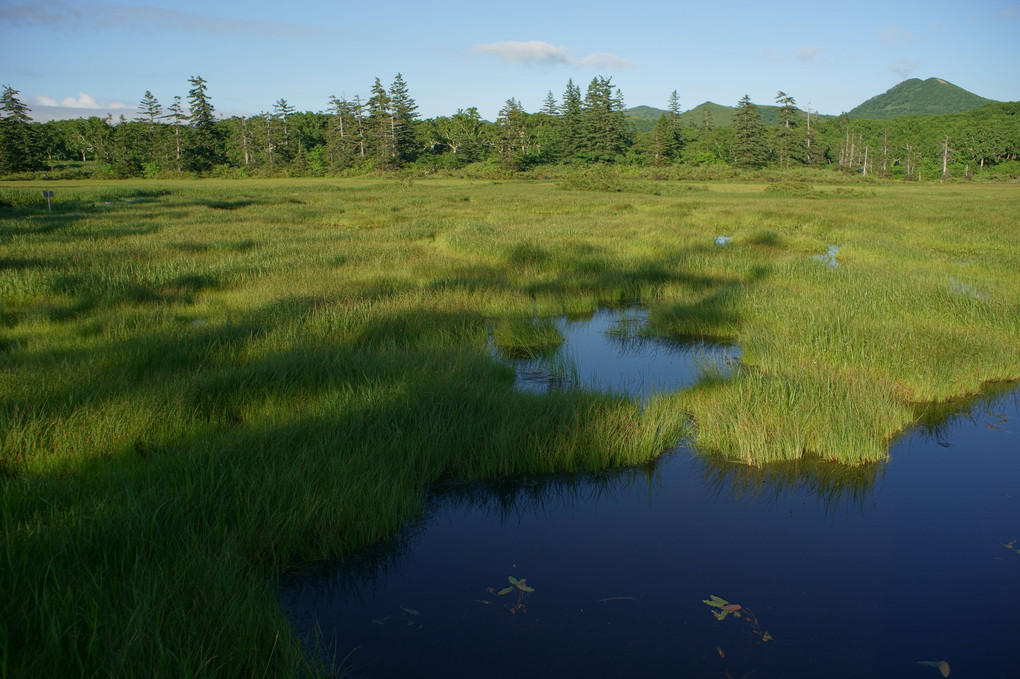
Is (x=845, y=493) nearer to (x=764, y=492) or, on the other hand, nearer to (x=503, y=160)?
(x=764, y=492)

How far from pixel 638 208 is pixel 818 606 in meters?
25.4

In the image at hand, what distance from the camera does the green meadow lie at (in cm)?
280

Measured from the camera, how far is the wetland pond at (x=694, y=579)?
297cm

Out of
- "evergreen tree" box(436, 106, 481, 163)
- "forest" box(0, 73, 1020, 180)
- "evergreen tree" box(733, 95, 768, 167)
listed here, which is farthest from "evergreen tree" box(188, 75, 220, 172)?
"evergreen tree" box(733, 95, 768, 167)

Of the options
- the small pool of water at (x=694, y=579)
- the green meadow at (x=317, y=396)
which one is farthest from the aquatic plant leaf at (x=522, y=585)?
the green meadow at (x=317, y=396)

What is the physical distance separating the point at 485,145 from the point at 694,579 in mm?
68935

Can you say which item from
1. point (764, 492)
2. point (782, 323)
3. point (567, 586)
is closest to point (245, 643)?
point (567, 586)

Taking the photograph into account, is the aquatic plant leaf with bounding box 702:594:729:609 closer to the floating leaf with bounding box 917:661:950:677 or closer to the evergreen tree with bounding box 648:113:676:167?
the floating leaf with bounding box 917:661:950:677

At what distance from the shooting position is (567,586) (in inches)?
136

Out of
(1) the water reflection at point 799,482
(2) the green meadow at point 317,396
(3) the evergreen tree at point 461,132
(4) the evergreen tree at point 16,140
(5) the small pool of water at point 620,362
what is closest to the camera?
(2) the green meadow at point 317,396

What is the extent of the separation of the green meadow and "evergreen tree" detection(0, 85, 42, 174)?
5051 cm

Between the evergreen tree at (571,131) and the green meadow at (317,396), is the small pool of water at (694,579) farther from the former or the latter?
the evergreen tree at (571,131)

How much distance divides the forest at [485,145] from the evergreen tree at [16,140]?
1.64m

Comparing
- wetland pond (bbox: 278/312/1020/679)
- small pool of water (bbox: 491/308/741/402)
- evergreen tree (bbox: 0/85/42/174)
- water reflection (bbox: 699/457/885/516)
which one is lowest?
wetland pond (bbox: 278/312/1020/679)
